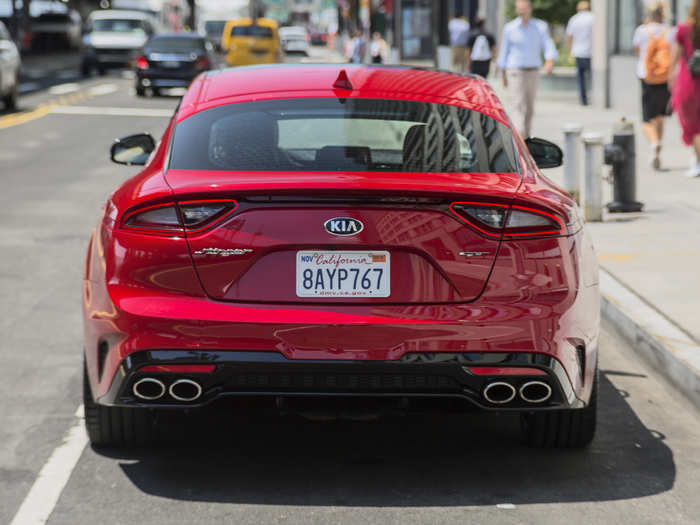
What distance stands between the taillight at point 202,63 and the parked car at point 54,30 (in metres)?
35.4

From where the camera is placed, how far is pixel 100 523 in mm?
4422

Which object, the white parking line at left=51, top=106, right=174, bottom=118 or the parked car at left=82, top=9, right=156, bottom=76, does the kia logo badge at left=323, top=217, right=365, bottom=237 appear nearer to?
the white parking line at left=51, top=106, right=174, bottom=118

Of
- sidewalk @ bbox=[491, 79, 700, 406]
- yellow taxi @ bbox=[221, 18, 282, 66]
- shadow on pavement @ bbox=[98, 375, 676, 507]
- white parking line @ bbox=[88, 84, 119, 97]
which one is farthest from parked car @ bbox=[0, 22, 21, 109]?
shadow on pavement @ bbox=[98, 375, 676, 507]

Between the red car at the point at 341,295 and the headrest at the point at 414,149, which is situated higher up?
the headrest at the point at 414,149

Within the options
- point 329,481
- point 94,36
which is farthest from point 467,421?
point 94,36

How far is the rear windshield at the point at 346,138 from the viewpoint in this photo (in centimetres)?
495

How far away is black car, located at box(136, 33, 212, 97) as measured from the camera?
3253 centimetres

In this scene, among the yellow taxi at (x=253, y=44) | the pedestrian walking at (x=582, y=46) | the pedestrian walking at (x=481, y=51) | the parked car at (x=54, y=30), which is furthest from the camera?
the parked car at (x=54, y=30)

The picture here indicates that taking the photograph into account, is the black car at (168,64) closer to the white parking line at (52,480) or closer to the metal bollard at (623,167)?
the metal bollard at (623,167)

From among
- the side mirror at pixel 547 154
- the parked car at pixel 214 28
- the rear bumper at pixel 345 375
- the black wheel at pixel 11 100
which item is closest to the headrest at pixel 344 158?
the rear bumper at pixel 345 375

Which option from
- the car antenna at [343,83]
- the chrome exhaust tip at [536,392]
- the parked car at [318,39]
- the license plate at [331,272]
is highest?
the car antenna at [343,83]

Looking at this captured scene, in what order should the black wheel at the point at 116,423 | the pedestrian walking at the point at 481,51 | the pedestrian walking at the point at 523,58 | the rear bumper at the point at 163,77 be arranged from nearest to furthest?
the black wheel at the point at 116,423, the pedestrian walking at the point at 523,58, the pedestrian walking at the point at 481,51, the rear bumper at the point at 163,77

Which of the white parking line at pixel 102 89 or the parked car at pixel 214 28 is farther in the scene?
the parked car at pixel 214 28

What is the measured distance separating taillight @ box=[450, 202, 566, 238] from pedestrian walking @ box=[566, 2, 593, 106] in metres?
21.6
